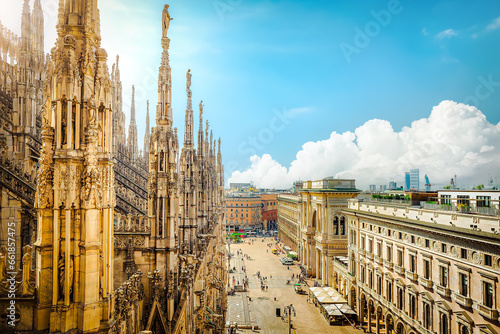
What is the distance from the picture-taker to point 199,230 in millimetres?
28891

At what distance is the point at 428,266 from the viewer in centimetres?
2567

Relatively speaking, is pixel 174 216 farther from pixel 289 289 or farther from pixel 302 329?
pixel 289 289

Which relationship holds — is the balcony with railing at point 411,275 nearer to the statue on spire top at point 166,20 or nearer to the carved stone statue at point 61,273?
the statue on spire top at point 166,20

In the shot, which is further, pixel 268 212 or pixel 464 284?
pixel 268 212

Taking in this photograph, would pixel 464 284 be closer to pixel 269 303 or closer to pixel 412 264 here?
pixel 412 264

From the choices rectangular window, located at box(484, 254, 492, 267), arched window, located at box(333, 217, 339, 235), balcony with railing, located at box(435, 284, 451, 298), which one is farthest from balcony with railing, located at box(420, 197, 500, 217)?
arched window, located at box(333, 217, 339, 235)

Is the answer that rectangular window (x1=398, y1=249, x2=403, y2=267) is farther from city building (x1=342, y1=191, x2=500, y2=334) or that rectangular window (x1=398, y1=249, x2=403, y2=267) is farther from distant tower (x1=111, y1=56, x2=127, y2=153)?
distant tower (x1=111, y1=56, x2=127, y2=153)

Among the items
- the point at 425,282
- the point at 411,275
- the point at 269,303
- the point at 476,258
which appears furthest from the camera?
the point at 269,303

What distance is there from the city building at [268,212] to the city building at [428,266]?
8779 centimetres

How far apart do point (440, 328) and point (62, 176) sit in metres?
28.2

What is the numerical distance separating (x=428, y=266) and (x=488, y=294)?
6.48m

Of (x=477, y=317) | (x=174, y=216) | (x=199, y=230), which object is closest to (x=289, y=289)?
(x=199, y=230)

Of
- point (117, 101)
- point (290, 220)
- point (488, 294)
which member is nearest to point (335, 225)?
point (290, 220)

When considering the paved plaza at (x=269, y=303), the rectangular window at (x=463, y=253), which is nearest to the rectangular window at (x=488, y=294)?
the rectangular window at (x=463, y=253)
